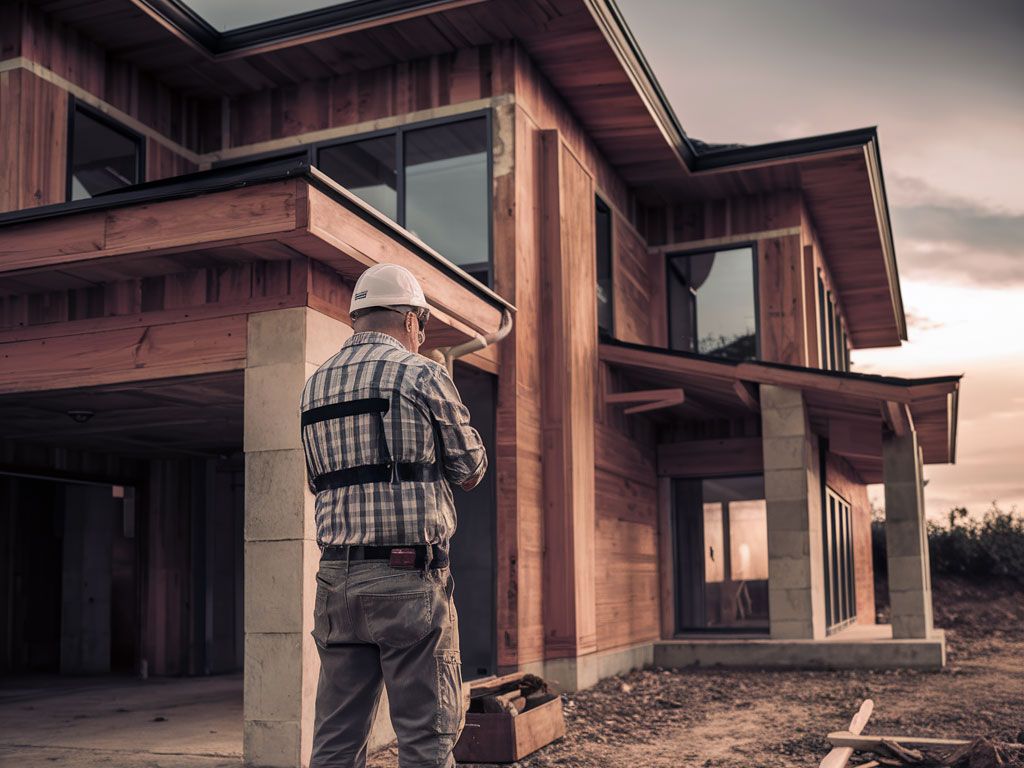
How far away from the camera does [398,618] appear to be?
3.44m

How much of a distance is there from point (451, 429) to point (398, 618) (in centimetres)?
63

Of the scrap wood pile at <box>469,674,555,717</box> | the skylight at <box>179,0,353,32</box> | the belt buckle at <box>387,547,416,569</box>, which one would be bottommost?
the scrap wood pile at <box>469,674,555,717</box>

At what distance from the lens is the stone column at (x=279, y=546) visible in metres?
6.59

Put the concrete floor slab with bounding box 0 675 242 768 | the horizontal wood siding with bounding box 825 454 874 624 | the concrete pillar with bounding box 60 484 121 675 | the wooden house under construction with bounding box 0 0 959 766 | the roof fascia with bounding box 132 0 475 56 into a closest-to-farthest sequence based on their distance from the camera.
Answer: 1. the wooden house under construction with bounding box 0 0 959 766
2. the concrete floor slab with bounding box 0 675 242 768
3. the roof fascia with bounding box 132 0 475 56
4. the concrete pillar with bounding box 60 484 121 675
5. the horizontal wood siding with bounding box 825 454 874 624

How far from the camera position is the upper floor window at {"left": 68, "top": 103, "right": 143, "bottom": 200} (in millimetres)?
10516

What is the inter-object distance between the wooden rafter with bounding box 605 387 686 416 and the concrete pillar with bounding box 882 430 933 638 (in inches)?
109

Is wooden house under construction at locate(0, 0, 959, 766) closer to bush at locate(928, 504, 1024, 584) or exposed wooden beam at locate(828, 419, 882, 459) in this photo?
exposed wooden beam at locate(828, 419, 882, 459)

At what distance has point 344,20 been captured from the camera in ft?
35.3

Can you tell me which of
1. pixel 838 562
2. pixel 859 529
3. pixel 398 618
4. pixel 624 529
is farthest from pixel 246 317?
pixel 859 529

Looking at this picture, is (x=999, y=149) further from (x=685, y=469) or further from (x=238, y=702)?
(x=238, y=702)

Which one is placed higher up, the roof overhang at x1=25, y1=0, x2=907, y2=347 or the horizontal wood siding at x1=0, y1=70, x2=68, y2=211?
the roof overhang at x1=25, y1=0, x2=907, y2=347

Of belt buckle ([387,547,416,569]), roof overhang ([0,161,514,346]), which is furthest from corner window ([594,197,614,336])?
belt buckle ([387,547,416,569])

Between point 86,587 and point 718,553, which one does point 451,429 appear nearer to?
point 86,587

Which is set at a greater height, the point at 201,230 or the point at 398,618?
the point at 201,230
